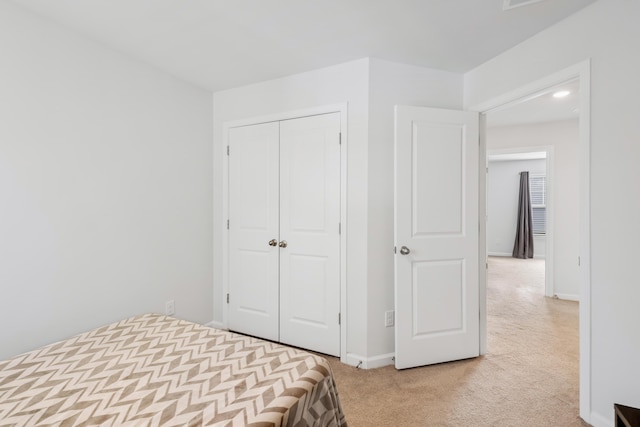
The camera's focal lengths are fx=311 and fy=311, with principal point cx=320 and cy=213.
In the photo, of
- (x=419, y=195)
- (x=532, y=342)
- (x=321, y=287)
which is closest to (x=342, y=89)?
(x=419, y=195)

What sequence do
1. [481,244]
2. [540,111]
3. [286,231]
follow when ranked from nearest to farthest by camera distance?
[481,244] → [286,231] → [540,111]

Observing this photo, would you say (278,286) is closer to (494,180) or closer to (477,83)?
(477,83)

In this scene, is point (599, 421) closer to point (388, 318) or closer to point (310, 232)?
point (388, 318)

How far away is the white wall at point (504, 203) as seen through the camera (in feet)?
24.9

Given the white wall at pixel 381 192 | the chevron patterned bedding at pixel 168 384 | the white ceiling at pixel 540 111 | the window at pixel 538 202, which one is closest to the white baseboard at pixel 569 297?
the white ceiling at pixel 540 111

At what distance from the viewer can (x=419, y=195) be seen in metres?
2.41

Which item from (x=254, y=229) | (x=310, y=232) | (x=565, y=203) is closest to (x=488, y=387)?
(x=310, y=232)

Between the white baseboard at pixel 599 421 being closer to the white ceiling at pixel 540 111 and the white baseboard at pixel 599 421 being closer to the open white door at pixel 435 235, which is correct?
the open white door at pixel 435 235

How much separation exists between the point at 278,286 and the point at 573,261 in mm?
4085

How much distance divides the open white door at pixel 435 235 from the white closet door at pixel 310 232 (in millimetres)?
524

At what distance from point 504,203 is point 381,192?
6.74m

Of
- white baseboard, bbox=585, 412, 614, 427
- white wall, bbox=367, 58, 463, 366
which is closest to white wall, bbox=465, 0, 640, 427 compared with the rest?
white baseboard, bbox=585, 412, 614, 427

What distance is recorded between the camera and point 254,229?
2.96 m

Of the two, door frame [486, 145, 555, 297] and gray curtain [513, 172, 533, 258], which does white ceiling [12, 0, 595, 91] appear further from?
gray curtain [513, 172, 533, 258]
